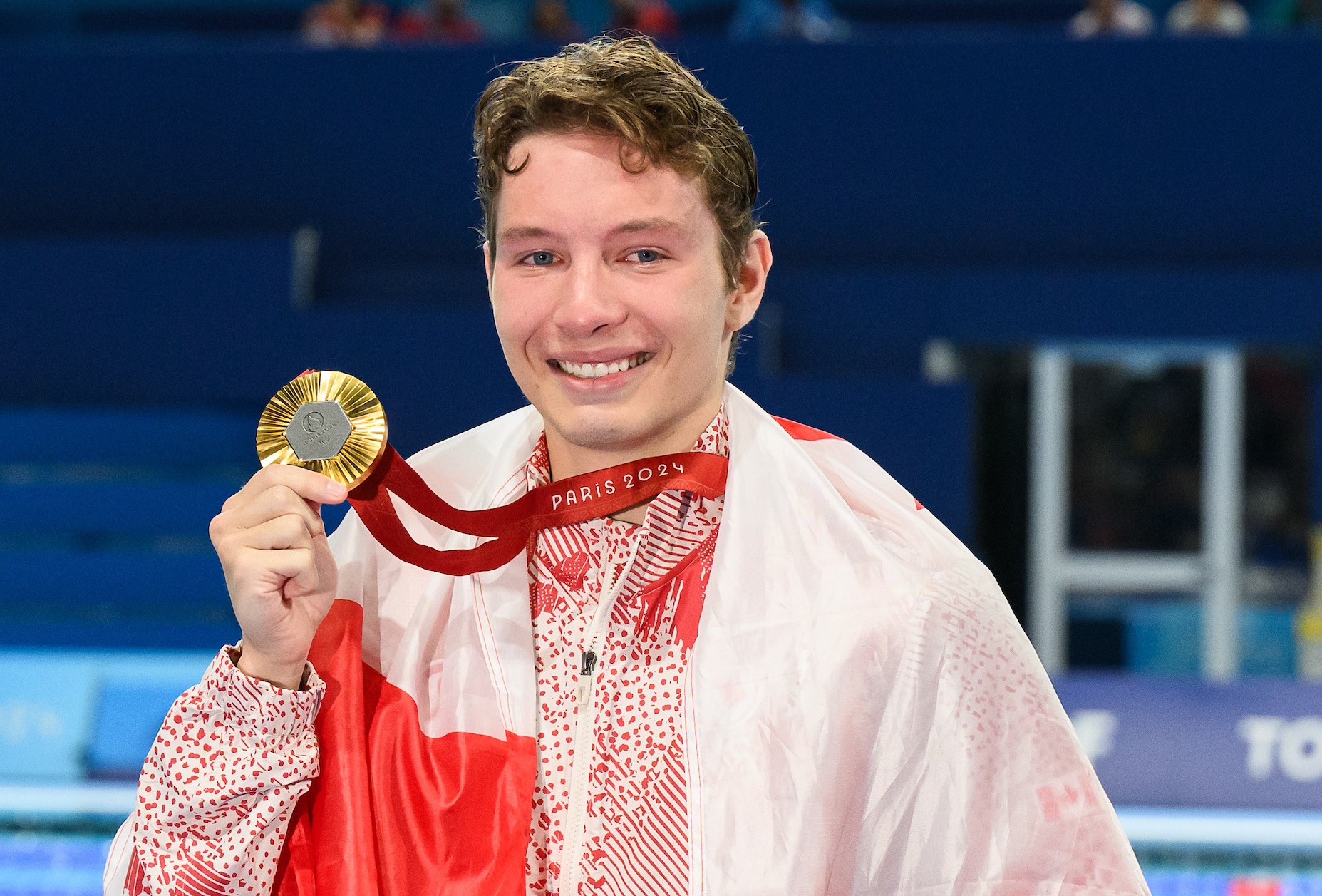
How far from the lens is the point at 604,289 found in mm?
1145

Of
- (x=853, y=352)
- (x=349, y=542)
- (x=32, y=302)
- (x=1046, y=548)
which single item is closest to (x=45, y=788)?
(x=32, y=302)

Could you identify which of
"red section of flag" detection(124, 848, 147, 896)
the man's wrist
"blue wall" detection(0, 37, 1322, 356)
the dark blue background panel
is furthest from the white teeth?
the dark blue background panel

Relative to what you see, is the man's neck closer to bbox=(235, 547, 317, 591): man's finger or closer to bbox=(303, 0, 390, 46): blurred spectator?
bbox=(235, 547, 317, 591): man's finger

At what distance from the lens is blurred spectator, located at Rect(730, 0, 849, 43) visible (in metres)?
4.95

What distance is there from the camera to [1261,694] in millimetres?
3357

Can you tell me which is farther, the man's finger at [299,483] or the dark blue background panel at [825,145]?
the dark blue background panel at [825,145]

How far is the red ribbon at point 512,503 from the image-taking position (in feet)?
3.91

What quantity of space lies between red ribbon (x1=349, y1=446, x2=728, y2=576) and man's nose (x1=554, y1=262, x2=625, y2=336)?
0.45 ft

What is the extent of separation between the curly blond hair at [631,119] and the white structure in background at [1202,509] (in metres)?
4.05

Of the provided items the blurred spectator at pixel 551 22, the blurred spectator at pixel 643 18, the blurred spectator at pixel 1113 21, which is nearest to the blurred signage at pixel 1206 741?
the blurred spectator at pixel 1113 21

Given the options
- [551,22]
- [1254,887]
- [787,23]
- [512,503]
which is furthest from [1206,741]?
[551,22]

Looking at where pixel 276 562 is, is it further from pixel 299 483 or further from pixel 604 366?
pixel 604 366

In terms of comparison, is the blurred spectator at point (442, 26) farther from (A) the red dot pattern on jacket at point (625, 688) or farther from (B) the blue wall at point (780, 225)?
(A) the red dot pattern on jacket at point (625, 688)

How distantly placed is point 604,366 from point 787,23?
173 inches
